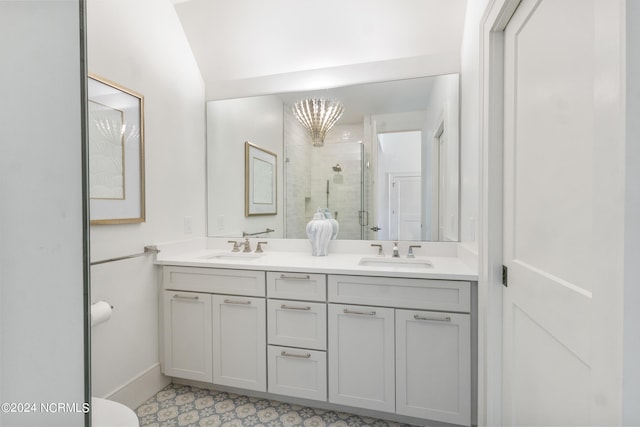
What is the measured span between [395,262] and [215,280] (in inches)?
44.2

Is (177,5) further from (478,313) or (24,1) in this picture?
(478,313)

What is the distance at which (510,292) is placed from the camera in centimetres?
113

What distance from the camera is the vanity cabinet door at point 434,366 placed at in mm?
1419

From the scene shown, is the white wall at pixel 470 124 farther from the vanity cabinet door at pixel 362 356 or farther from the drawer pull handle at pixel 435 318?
the vanity cabinet door at pixel 362 356

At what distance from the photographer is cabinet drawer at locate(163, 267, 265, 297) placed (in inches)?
67.4

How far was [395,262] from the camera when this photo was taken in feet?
6.18

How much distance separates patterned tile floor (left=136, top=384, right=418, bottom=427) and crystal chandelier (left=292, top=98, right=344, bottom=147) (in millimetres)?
1720

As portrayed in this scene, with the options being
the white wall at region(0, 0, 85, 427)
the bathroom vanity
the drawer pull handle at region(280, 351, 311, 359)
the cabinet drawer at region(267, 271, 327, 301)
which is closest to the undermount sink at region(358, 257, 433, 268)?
the bathroom vanity

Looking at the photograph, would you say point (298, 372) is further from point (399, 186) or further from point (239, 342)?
point (399, 186)

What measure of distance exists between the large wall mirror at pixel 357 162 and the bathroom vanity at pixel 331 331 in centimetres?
34

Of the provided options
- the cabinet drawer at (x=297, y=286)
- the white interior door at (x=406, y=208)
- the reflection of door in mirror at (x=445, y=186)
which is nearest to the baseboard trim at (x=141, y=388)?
the cabinet drawer at (x=297, y=286)

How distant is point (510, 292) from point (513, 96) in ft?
2.42

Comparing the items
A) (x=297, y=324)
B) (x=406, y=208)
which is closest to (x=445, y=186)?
(x=406, y=208)

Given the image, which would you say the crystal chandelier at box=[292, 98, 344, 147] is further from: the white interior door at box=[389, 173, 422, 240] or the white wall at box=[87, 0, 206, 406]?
the white wall at box=[87, 0, 206, 406]
